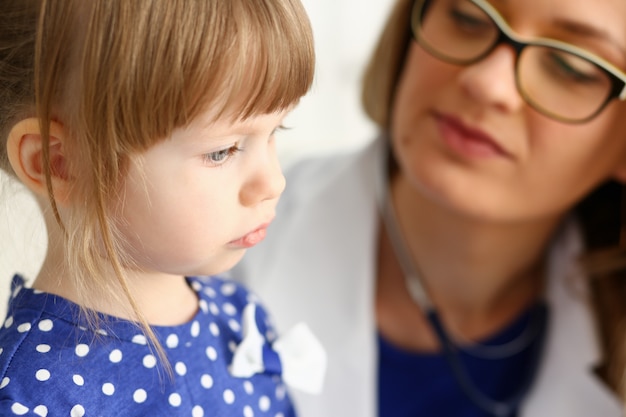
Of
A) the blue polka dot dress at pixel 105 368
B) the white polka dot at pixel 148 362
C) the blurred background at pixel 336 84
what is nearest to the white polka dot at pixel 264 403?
the blue polka dot dress at pixel 105 368

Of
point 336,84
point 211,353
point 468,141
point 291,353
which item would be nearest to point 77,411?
point 211,353

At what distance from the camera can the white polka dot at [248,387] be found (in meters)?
0.62

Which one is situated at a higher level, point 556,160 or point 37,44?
point 37,44

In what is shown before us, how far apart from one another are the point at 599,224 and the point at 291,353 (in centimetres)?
66

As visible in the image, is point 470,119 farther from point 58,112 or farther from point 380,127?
point 58,112

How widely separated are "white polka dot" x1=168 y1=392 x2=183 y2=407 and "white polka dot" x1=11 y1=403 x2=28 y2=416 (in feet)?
0.33

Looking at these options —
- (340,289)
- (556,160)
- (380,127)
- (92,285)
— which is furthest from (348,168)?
(92,285)

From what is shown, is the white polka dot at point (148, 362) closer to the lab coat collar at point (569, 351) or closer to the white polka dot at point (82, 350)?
the white polka dot at point (82, 350)

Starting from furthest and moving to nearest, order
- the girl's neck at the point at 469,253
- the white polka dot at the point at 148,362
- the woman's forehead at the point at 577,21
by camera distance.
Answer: the girl's neck at the point at 469,253 < the woman's forehead at the point at 577,21 < the white polka dot at the point at 148,362

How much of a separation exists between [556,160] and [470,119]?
0.12m

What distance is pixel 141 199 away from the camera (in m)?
0.48

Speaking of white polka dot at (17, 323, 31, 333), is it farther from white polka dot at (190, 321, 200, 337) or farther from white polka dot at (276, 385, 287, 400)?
white polka dot at (276, 385, 287, 400)

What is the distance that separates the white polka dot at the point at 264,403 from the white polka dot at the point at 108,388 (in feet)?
0.48

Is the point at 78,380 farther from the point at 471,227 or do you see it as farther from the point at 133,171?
the point at 471,227
